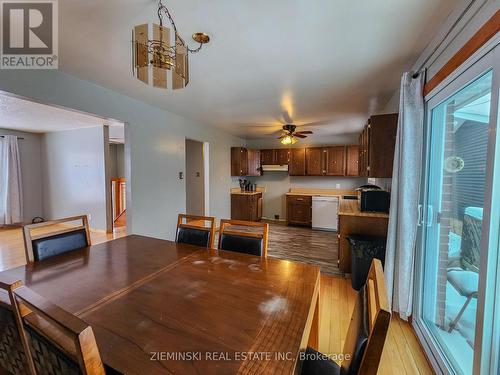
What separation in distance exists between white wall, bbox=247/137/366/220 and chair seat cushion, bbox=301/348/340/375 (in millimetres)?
5306

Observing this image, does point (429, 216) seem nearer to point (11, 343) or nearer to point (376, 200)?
point (376, 200)

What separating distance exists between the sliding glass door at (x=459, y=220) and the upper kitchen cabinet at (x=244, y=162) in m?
4.42

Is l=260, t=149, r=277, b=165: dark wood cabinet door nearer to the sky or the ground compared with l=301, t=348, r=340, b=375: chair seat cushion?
nearer to the sky

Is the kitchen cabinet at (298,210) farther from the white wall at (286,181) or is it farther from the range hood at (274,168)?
the range hood at (274,168)

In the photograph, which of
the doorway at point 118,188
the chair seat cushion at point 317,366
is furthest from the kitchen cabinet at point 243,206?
the chair seat cushion at point 317,366

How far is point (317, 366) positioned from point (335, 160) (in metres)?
5.15

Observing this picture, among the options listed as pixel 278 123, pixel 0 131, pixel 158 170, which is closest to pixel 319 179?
pixel 278 123

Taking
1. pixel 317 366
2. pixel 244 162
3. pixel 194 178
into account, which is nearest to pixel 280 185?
pixel 244 162

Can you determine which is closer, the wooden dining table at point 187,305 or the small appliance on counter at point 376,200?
the wooden dining table at point 187,305

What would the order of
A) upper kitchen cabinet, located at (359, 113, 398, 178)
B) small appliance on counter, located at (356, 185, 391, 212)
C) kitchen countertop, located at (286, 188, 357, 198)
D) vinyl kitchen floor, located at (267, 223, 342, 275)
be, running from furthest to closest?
kitchen countertop, located at (286, 188, 357, 198) → vinyl kitchen floor, located at (267, 223, 342, 275) → small appliance on counter, located at (356, 185, 391, 212) → upper kitchen cabinet, located at (359, 113, 398, 178)

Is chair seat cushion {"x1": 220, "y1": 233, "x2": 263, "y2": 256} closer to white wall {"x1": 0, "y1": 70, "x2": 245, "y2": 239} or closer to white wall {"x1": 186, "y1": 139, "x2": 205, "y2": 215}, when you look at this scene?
white wall {"x1": 0, "y1": 70, "x2": 245, "y2": 239}

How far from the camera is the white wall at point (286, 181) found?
19.4ft

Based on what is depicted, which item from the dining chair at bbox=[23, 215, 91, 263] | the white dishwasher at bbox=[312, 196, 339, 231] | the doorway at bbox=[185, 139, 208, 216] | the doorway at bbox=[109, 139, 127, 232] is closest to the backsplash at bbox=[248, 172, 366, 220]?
the white dishwasher at bbox=[312, 196, 339, 231]

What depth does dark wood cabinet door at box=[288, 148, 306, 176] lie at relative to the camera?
6.00 meters
